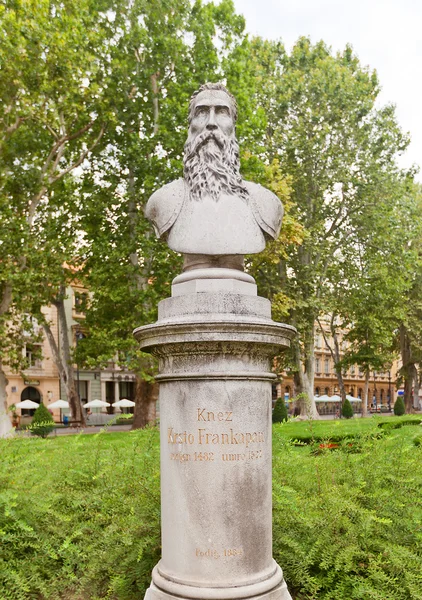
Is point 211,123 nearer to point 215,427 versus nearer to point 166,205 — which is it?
point 166,205

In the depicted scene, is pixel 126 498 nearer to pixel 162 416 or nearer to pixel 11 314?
pixel 162 416

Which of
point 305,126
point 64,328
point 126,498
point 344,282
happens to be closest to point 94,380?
point 64,328

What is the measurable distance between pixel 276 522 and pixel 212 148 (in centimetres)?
379

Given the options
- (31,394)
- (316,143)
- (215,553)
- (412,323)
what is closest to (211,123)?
(215,553)

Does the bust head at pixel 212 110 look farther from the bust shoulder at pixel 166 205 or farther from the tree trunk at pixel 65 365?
the tree trunk at pixel 65 365

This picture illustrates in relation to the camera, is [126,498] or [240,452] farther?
→ [126,498]

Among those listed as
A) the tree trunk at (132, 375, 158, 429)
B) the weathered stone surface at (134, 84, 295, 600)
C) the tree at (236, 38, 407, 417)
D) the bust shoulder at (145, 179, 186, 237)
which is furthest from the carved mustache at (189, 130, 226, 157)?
the tree at (236, 38, 407, 417)

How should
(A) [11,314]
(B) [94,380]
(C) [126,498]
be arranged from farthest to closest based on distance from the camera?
1. (B) [94,380]
2. (A) [11,314]
3. (C) [126,498]

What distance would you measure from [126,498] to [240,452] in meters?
2.53

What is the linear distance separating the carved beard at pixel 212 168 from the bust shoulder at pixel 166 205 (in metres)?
0.14

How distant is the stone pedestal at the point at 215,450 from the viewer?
4.50m

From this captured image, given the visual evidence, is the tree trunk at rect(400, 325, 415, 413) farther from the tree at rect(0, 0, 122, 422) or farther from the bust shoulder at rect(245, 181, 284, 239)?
the bust shoulder at rect(245, 181, 284, 239)

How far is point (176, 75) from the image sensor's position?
22500 millimetres

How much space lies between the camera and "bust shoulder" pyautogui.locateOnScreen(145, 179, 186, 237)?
524cm
